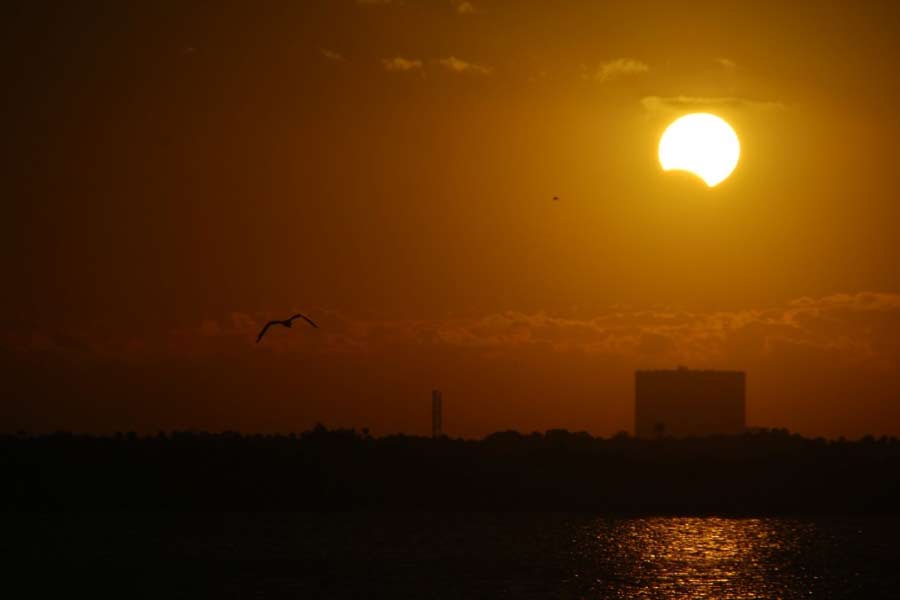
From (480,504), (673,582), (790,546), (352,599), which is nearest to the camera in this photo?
(352,599)

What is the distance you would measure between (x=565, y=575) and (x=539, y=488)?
4472 centimetres

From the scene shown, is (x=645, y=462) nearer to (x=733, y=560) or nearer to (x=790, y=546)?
(x=790, y=546)

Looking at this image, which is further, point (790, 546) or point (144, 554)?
point (790, 546)

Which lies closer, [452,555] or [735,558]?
[452,555]

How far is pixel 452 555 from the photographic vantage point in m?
83.4

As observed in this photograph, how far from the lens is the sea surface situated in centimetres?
7119

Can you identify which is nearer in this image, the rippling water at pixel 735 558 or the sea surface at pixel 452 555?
the sea surface at pixel 452 555

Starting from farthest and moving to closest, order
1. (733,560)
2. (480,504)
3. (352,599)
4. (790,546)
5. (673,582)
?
(480,504) < (790,546) < (733,560) < (673,582) < (352,599)

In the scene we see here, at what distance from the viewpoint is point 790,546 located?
305 feet

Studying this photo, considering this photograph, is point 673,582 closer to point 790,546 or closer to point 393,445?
point 790,546

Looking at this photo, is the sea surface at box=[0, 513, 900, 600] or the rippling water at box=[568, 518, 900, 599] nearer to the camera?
the sea surface at box=[0, 513, 900, 600]

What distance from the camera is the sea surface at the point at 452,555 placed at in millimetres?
71188

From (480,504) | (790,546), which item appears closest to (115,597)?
(790,546)

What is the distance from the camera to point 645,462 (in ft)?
411
